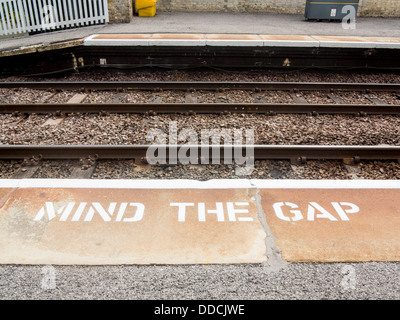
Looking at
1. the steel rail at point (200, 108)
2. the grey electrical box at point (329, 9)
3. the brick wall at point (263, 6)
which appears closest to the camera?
the steel rail at point (200, 108)

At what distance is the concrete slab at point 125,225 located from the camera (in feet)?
9.68

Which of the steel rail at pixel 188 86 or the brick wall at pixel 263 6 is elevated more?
the brick wall at pixel 263 6

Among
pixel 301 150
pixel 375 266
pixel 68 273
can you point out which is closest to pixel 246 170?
pixel 301 150

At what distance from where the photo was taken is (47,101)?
6.91 meters

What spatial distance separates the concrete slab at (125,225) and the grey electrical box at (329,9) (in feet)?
37.7

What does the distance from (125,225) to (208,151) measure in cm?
180

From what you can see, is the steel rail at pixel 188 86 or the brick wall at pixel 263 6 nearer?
the steel rail at pixel 188 86

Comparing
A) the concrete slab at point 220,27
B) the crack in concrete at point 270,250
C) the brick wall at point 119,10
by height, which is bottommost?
the crack in concrete at point 270,250

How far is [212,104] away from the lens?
6.32 meters

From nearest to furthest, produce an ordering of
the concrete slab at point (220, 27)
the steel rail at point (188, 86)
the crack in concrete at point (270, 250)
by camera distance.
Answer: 1. the crack in concrete at point (270, 250)
2. the steel rail at point (188, 86)
3. the concrete slab at point (220, 27)

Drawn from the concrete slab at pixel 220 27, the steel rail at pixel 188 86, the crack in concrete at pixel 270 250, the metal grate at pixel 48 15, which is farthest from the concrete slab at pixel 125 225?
the metal grate at pixel 48 15

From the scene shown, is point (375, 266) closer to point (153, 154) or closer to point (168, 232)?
point (168, 232)

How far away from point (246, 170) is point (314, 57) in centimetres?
583

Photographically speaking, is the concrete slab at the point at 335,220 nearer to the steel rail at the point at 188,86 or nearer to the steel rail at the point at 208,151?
the steel rail at the point at 208,151
